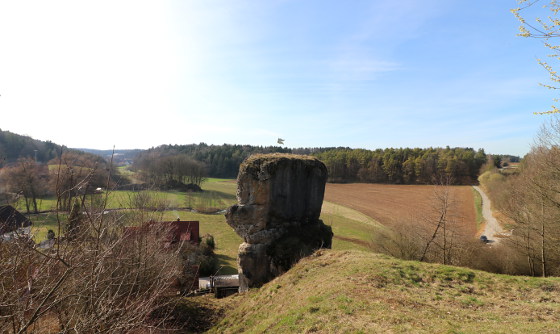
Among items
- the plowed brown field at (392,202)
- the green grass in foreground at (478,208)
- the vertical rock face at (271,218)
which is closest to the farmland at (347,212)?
the plowed brown field at (392,202)

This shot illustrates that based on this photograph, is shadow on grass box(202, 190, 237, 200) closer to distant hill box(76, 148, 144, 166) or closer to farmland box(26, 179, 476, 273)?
farmland box(26, 179, 476, 273)

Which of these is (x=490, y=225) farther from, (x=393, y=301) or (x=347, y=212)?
(x=393, y=301)

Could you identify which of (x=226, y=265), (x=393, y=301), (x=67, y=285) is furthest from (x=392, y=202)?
(x=67, y=285)

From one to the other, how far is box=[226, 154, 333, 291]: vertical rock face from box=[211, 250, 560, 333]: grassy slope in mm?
3004

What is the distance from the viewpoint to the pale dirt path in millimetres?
30362

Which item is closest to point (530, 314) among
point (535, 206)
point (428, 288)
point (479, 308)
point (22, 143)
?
point (479, 308)

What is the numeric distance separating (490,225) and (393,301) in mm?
37264

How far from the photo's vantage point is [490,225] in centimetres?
3688

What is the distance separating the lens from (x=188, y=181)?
74.1 metres

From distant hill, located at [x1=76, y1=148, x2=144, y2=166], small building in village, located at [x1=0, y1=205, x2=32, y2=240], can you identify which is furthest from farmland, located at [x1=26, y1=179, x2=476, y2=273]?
small building in village, located at [x1=0, y1=205, x2=32, y2=240]

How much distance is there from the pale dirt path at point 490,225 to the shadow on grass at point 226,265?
84.8 feet

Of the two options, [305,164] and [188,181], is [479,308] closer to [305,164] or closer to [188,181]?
[305,164]

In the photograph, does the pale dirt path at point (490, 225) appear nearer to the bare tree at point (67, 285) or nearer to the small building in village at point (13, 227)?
the bare tree at point (67, 285)

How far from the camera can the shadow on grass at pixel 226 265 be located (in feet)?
85.5
